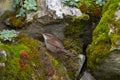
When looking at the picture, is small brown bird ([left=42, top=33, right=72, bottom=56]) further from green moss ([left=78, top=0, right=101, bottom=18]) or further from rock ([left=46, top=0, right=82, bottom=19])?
green moss ([left=78, top=0, right=101, bottom=18])

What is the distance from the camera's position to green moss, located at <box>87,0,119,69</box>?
19.6ft

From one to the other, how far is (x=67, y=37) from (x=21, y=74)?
6.47 ft

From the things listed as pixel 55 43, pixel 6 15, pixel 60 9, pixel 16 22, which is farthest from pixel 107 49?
pixel 6 15

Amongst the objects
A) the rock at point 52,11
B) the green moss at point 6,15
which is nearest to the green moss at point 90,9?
the rock at point 52,11

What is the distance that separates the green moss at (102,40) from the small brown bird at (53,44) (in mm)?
535

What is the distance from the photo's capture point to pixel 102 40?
6.12 meters

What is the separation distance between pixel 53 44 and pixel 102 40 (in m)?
1.01

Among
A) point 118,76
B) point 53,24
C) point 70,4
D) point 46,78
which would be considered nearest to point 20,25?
point 53,24

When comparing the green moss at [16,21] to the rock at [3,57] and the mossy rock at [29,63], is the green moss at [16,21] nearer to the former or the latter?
the mossy rock at [29,63]

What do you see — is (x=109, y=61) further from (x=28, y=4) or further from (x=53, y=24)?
(x=28, y=4)

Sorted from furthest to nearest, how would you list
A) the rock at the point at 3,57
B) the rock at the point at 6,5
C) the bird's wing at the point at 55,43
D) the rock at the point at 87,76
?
the rock at the point at 6,5 → the bird's wing at the point at 55,43 → the rock at the point at 87,76 → the rock at the point at 3,57

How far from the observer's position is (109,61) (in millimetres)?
5883

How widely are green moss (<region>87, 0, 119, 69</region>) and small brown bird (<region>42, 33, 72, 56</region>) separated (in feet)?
1.76

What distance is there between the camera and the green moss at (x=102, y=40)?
5961 millimetres
